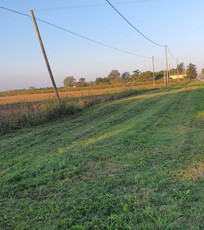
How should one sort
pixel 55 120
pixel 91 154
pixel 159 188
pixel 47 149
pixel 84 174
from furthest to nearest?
pixel 55 120
pixel 47 149
pixel 91 154
pixel 84 174
pixel 159 188

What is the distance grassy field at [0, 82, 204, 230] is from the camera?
2492mm

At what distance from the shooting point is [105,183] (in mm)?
3420

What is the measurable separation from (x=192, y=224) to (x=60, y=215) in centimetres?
169

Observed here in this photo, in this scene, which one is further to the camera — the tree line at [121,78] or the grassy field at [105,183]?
the tree line at [121,78]

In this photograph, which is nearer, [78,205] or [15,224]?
[15,224]

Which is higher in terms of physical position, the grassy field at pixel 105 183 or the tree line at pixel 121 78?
the tree line at pixel 121 78

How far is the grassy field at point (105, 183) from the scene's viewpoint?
249cm

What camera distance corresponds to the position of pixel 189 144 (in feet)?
17.0

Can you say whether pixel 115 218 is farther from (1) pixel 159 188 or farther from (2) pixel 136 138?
(2) pixel 136 138

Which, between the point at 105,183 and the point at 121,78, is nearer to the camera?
the point at 105,183

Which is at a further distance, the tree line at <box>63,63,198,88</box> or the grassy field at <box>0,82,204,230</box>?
the tree line at <box>63,63,198,88</box>

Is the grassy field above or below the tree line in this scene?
below

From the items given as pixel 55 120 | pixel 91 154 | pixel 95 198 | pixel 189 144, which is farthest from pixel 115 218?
pixel 55 120

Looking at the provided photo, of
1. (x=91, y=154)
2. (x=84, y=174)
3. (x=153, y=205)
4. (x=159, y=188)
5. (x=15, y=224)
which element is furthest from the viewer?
(x=91, y=154)
